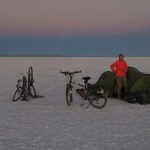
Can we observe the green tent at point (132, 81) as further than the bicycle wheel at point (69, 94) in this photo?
Yes

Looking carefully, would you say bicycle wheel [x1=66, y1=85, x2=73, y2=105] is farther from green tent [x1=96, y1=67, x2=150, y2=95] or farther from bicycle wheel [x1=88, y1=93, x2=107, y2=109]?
green tent [x1=96, y1=67, x2=150, y2=95]

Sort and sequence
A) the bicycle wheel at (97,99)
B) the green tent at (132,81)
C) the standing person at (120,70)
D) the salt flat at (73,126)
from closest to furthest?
the salt flat at (73,126)
the bicycle wheel at (97,99)
the green tent at (132,81)
the standing person at (120,70)

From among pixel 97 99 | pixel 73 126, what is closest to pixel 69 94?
pixel 97 99

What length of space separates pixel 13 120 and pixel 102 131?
10.4 feet

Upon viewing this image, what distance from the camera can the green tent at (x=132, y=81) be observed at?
49.7 feet

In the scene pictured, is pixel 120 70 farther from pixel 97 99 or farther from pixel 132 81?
pixel 97 99

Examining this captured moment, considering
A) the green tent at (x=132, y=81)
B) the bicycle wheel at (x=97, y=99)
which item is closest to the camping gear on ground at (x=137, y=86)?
the green tent at (x=132, y=81)

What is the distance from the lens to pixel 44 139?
8.66m

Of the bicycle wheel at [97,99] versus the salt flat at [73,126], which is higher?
the bicycle wheel at [97,99]

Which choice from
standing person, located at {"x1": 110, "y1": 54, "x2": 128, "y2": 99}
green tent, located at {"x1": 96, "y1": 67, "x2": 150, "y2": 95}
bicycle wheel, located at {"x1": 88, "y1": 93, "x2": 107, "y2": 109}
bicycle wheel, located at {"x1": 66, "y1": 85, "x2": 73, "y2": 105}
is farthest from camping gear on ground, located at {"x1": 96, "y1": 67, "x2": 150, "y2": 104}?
bicycle wheel, located at {"x1": 66, "y1": 85, "x2": 73, "y2": 105}

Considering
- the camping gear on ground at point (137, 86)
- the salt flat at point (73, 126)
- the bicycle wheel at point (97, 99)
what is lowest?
the salt flat at point (73, 126)

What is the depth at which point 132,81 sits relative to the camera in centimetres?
1565

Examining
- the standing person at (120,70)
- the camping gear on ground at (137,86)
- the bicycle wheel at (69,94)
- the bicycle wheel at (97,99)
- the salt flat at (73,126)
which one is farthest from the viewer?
the standing person at (120,70)

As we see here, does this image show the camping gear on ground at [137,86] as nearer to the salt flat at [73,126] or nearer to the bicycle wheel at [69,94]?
the salt flat at [73,126]
